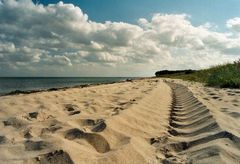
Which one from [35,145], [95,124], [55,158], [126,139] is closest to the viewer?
[55,158]

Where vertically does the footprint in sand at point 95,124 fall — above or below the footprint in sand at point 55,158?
above

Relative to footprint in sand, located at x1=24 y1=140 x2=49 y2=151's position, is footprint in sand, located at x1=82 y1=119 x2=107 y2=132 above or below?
above

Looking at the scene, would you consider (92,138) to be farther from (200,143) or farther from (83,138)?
(200,143)

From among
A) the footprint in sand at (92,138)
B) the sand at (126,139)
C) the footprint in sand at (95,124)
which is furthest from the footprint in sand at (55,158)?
the footprint in sand at (95,124)

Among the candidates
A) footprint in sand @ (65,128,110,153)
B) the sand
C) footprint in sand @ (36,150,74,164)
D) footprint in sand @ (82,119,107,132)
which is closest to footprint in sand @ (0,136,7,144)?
the sand

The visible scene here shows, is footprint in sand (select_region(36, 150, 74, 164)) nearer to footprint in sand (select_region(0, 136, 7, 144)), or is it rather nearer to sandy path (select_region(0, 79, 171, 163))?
sandy path (select_region(0, 79, 171, 163))

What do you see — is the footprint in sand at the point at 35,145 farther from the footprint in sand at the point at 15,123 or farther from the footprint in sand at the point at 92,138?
the footprint in sand at the point at 15,123

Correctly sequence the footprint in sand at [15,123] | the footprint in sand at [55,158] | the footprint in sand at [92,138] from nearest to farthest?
1. the footprint in sand at [55,158]
2. the footprint in sand at [92,138]
3. the footprint in sand at [15,123]

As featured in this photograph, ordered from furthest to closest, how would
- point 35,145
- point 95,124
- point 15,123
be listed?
point 15,123 < point 95,124 < point 35,145

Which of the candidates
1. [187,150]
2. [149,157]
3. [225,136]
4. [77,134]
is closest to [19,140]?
[77,134]

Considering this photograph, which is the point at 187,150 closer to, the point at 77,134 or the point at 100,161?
the point at 100,161

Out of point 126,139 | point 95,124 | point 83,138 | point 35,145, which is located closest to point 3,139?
point 35,145

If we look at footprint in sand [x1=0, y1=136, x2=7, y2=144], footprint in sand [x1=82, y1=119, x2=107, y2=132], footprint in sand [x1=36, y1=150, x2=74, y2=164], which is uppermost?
footprint in sand [x1=82, y1=119, x2=107, y2=132]

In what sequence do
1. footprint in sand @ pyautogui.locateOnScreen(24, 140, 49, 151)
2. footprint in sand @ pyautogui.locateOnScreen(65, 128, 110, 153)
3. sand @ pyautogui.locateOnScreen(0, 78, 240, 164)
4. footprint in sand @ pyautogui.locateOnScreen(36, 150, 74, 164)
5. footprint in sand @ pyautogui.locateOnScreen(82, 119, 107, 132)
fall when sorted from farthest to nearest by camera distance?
footprint in sand @ pyautogui.locateOnScreen(82, 119, 107, 132)
footprint in sand @ pyautogui.locateOnScreen(65, 128, 110, 153)
footprint in sand @ pyautogui.locateOnScreen(24, 140, 49, 151)
sand @ pyautogui.locateOnScreen(0, 78, 240, 164)
footprint in sand @ pyautogui.locateOnScreen(36, 150, 74, 164)
